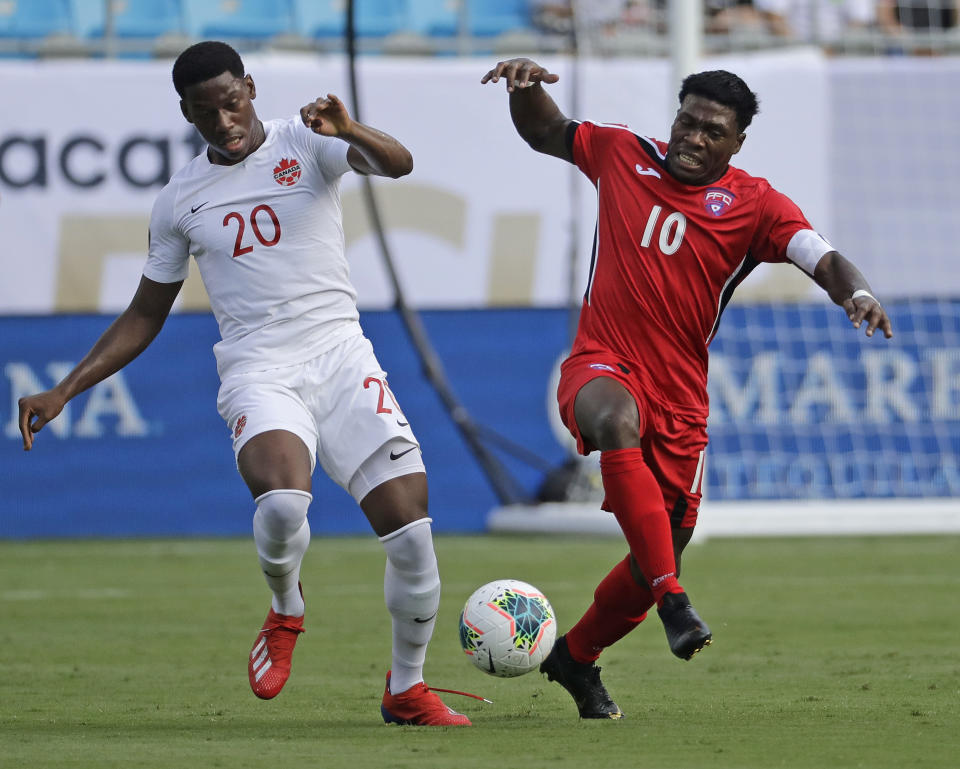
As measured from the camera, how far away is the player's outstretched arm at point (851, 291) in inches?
203

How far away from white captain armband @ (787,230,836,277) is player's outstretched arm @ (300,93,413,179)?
1.34 m

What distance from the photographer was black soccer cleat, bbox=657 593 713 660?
4793 mm

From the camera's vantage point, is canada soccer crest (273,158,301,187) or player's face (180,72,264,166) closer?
player's face (180,72,264,166)

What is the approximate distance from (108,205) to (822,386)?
6.38m

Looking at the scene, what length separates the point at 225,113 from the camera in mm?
5504

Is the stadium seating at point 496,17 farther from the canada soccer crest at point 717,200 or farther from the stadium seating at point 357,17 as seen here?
the canada soccer crest at point 717,200

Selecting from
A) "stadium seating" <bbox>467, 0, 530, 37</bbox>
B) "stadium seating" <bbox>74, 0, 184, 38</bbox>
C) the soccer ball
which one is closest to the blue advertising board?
"stadium seating" <bbox>467, 0, 530, 37</bbox>

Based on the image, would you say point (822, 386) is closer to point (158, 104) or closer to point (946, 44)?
point (946, 44)

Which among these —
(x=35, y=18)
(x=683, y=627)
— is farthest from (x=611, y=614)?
(x=35, y=18)

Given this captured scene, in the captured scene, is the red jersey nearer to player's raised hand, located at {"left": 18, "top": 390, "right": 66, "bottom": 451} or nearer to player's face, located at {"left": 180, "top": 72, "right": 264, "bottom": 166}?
player's face, located at {"left": 180, "top": 72, "right": 264, "bottom": 166}

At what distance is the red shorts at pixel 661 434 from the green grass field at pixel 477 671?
73 centimetres

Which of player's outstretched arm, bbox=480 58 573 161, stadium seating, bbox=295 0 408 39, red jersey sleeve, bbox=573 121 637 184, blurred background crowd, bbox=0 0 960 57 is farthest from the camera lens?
stadium seating, bbox=295 0 408 39

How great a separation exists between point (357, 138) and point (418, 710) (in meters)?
1.89

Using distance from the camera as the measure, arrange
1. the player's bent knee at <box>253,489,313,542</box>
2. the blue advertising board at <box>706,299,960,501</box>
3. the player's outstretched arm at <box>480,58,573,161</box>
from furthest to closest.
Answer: the blue advertising board at <box>706,299,960,501</box>, the player's outstretched arm at <box>480,58,573,161</box>, the player's bent knee at <box>253,489,313,542</box>
